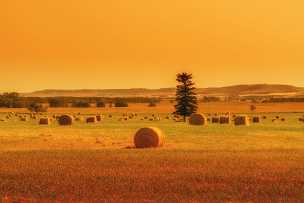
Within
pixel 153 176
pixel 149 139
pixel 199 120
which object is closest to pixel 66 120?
pixel 199 120

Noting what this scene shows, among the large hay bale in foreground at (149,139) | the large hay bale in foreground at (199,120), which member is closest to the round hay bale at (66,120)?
the large hay bale in foreground at (199,120)

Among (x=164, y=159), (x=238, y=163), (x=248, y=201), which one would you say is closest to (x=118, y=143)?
(x=164, y=159)

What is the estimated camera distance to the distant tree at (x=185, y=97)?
3687 inches

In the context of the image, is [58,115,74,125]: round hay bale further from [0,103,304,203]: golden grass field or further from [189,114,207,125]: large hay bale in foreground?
[0,103,304,203]: golden grass field

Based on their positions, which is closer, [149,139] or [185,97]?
[149,139]

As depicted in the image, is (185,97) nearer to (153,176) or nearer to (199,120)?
(199,120)

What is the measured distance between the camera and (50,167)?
848 inches

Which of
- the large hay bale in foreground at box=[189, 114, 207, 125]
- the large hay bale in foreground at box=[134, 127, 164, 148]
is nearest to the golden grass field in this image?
the large hay bale in foreground at box=[134, 127, 164, 148]

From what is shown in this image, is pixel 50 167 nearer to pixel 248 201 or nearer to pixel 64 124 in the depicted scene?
pixel 248 201

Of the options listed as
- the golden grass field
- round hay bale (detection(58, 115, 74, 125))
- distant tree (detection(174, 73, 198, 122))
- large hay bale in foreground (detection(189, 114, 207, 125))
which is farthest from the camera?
distant tree (detection(174, 73, 198, 122))

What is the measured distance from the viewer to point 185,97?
313 feet

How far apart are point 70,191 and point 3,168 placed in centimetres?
527

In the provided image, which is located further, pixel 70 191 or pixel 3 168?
pixel 3 168

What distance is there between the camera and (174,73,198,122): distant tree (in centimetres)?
9364
